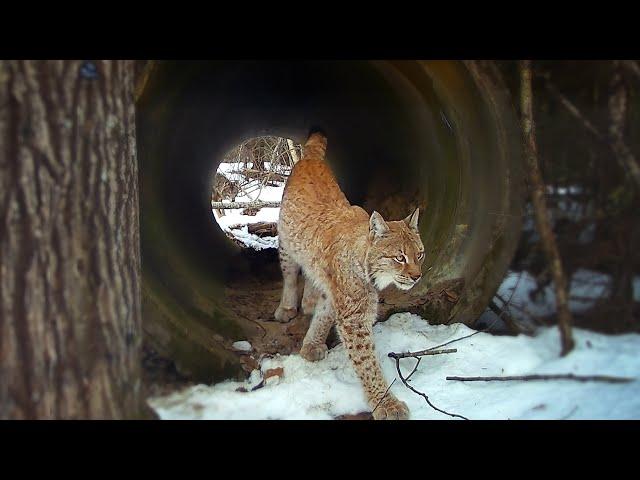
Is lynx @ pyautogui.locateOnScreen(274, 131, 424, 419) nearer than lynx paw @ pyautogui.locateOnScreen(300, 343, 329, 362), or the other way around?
lynx @ pyautogui.locateOnScreen(274, 131, 424, 419)

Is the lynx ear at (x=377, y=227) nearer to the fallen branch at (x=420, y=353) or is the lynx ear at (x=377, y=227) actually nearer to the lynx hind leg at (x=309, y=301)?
the fallen branch at (x=420, y=353)

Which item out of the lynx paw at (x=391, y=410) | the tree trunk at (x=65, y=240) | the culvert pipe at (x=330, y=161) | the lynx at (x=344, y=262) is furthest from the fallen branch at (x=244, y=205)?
the tree trunk at (x=65, y=240)

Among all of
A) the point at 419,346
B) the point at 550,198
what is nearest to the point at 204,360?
the point at 419,346

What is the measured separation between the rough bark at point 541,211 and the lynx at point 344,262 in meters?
0.81

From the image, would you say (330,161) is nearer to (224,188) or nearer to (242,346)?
(242,346)

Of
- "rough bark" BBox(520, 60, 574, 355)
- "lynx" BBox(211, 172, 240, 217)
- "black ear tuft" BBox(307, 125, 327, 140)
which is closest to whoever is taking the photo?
"rough bark" BBox(520, 60, 574, 355)

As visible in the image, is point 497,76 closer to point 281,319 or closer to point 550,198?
point 550,198

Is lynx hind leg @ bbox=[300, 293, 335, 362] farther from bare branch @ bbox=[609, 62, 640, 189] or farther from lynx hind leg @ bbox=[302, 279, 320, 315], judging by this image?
bare branch @ bbox=[609, 62, 640, 189]

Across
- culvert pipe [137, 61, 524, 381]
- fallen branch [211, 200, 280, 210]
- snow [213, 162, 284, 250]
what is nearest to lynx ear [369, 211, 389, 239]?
culvert pipe [137, 61, 524, 381]

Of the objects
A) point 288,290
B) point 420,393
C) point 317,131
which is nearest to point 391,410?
point 420,393

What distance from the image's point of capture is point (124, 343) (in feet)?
6.58

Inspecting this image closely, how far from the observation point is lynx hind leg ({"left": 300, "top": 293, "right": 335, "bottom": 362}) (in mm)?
3508

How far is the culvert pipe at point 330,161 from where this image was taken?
8.68 ft
